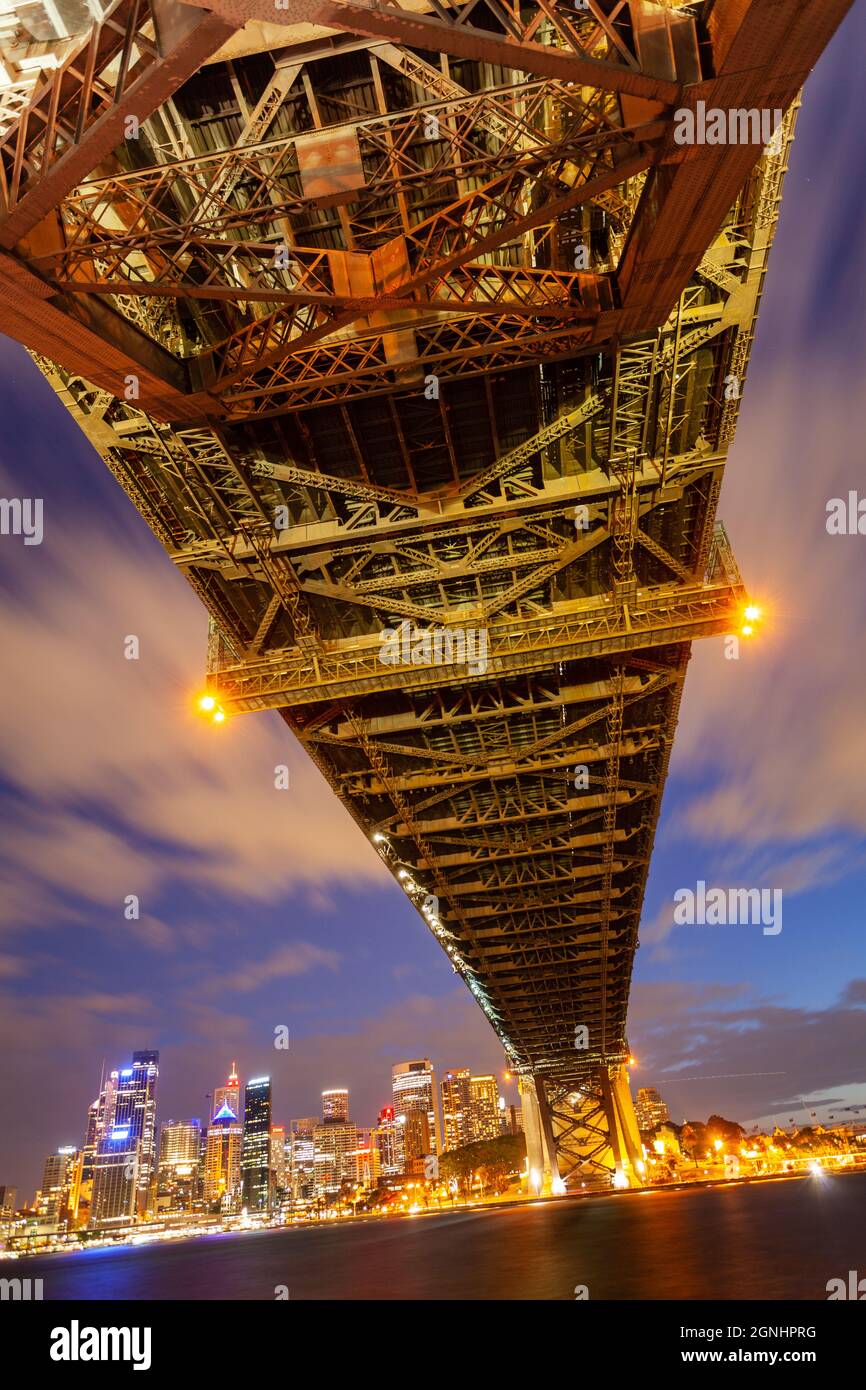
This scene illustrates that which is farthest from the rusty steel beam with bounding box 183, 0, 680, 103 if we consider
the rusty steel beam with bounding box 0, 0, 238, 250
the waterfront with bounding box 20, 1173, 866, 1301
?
the waterfront with bounding box 20, 1173, 866, 1301

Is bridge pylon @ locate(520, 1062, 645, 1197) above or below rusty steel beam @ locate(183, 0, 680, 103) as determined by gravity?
below

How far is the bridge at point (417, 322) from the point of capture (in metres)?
7.62

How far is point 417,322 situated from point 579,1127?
73.1 m

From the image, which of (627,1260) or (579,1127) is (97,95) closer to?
(627,1260)

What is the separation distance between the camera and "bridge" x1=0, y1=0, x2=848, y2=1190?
25.0 ft

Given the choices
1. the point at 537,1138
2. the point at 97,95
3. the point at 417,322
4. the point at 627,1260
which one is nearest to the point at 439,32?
the point at 97,95

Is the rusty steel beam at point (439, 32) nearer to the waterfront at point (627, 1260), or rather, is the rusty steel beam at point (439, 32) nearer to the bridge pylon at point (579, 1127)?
the waterfront at point (627, 1260)

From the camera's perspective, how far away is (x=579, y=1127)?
7075 centimetres

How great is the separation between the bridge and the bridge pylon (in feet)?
165

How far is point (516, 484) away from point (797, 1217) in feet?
115

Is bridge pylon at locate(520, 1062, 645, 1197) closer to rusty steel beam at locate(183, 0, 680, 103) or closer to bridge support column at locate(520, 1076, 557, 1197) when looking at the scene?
bridge support column at locate(520, 1076, 557, 1197)

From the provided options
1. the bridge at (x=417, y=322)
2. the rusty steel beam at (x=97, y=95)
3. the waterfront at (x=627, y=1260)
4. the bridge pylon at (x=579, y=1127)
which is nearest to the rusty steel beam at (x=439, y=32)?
the bridge at (x=417, y=322)

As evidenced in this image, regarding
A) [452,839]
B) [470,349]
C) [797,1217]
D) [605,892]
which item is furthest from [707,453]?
[797,1217]

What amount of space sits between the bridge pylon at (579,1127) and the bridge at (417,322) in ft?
165
